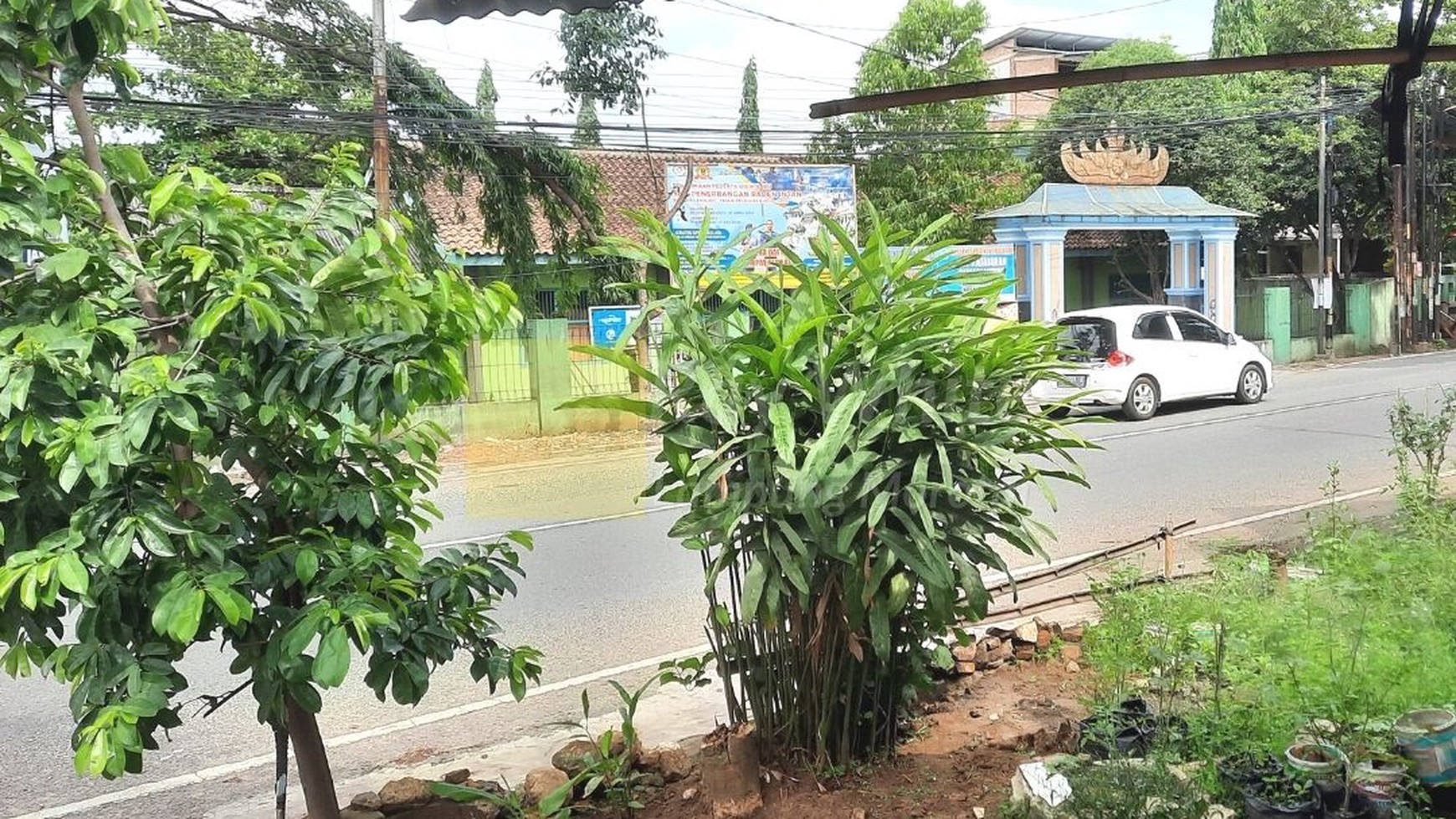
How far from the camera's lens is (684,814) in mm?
3176

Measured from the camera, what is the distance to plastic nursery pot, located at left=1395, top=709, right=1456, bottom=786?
9.37 feet

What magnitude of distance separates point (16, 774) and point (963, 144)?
66.0 feet

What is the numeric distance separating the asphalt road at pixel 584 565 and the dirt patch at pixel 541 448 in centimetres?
76

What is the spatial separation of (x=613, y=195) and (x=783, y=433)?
20.4 metres

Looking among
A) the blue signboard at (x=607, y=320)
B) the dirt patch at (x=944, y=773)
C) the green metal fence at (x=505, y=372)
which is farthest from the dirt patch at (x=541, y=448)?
the dirt patch at (x=944, y=773)

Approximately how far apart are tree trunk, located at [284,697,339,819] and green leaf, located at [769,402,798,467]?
1407 mm

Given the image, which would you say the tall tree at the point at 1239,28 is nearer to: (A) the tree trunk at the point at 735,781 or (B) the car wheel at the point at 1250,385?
(B) the car wheel at the point at 1250,385

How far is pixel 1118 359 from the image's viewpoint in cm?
1463

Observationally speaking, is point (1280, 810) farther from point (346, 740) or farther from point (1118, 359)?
point (1118, 359)

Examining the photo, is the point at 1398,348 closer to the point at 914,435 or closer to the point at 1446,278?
the point at 1446,278

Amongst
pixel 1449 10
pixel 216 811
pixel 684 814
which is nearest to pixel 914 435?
pixel 684 814

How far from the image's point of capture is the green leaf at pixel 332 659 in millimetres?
2279

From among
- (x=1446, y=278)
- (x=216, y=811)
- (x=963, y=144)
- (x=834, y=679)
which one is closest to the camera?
(x=834, y=679)

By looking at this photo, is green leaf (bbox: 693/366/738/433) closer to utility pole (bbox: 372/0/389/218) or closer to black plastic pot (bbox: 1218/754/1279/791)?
black plastic pot (bbox: 1218/754/1279/791)
